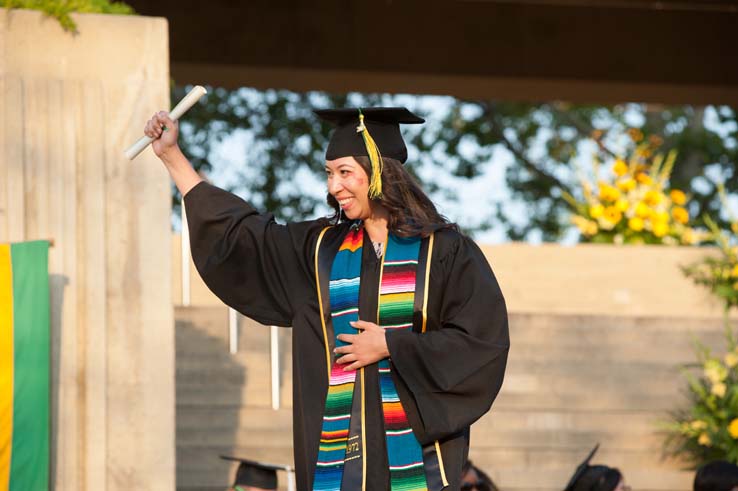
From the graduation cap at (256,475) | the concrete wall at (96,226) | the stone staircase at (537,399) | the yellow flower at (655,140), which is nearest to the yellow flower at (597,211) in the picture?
the stone staircase at (537,399)

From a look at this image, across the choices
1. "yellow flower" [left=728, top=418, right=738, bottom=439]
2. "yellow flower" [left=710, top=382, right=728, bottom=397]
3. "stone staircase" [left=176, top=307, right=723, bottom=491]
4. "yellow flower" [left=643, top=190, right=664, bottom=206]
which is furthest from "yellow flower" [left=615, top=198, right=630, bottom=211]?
"yellow flower" [left=728, top=418, right=738, bottom=439]

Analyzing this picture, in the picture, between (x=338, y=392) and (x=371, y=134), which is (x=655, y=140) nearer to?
(x=371, y=134)

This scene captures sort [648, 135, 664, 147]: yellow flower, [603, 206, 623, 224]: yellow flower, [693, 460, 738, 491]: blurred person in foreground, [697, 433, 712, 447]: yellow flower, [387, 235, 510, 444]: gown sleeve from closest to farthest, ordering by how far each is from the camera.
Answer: [387, 235, 510, 444]: gown sleeve
[693, 460, 738, 491]: blurred person in foreground
[697, 433, 712, 447]: yellow flower
[603, 206, 623, 224]: yellow flower
[648, 135, 664, 147]: yellow flower

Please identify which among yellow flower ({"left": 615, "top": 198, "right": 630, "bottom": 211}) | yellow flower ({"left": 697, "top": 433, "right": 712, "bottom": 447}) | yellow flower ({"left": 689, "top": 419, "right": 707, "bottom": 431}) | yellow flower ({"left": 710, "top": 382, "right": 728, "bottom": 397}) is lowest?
yellow flower ({"left": 697, "top": 433, "right": 712, "bottom": 447})

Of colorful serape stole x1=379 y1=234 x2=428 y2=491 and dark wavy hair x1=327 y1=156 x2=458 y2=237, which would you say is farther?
dark wavy hair x1=327 y1=156 x2=458 y2=237

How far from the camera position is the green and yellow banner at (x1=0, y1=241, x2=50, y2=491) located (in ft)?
19.3

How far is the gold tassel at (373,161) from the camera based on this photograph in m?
4.14

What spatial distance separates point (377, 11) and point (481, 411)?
10799 millimetres

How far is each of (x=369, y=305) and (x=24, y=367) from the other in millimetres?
2421

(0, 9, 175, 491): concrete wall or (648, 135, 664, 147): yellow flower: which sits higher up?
(648, 135, 664, 147): yellow flower

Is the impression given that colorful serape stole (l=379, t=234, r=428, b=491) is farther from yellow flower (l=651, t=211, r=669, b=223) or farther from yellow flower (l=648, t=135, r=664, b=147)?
yellow flower (l=648, t=135, r=664, b=147)

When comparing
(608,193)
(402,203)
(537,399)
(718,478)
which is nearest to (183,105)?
(402,203)

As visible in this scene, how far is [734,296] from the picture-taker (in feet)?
35.0

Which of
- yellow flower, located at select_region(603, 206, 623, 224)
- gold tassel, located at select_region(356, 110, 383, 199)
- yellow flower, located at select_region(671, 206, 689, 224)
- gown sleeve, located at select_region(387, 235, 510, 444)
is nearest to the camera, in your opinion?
gown sleeve, located at select_region(387, 235, 510, 444)
